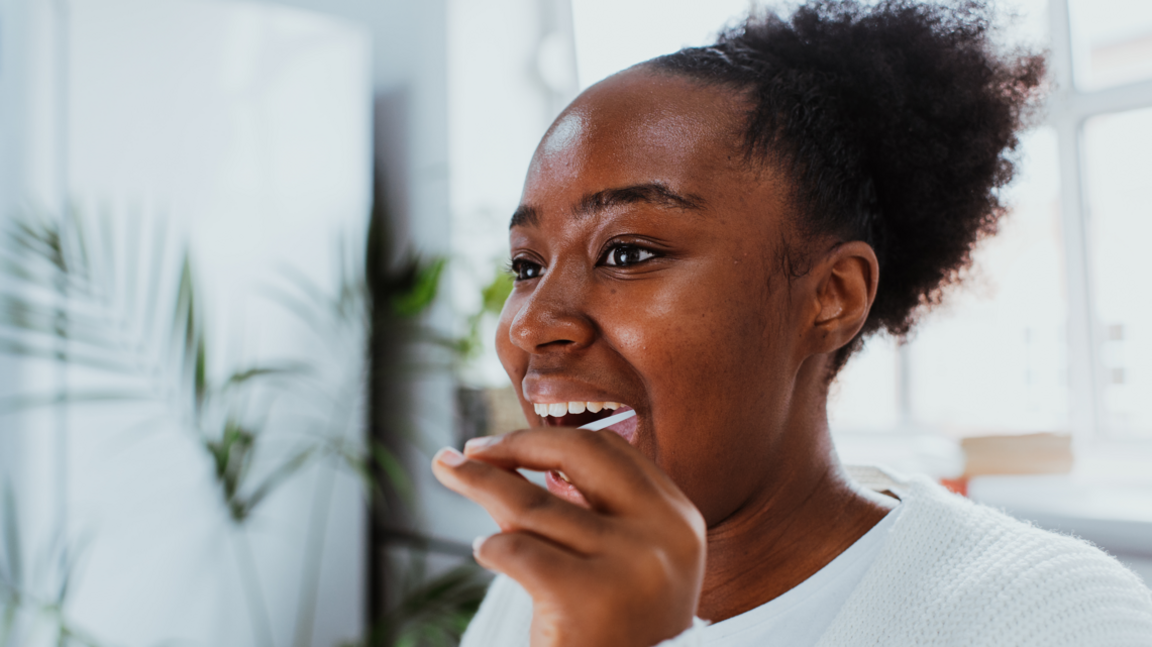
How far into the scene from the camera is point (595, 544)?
16.5 inches

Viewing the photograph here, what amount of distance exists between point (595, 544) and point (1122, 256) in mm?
1907

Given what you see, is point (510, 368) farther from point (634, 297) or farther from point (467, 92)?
point (467, 92)

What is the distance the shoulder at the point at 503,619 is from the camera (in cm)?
99

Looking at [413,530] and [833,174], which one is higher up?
[833,174]

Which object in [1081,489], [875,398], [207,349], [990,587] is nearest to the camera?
[990,587]

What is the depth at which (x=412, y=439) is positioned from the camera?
88.2 inches

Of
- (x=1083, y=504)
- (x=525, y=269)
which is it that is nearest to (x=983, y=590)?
(x=525, y=269)

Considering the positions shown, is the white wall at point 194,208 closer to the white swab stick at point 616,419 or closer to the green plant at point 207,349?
the green plant at point 207,349

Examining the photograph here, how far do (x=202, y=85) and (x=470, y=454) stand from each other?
174cm

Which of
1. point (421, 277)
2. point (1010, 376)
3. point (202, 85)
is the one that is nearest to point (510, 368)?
point (421, 277)

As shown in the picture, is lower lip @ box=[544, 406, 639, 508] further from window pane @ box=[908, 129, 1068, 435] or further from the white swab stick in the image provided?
window pane @ box=[908, 129, 1068, 435]

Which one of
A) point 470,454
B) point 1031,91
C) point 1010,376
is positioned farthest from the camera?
point 1010,376

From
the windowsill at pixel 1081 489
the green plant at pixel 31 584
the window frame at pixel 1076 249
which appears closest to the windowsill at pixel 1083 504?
the windowsill at pixel 1081 489

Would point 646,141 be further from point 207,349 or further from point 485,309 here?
point 207,349
